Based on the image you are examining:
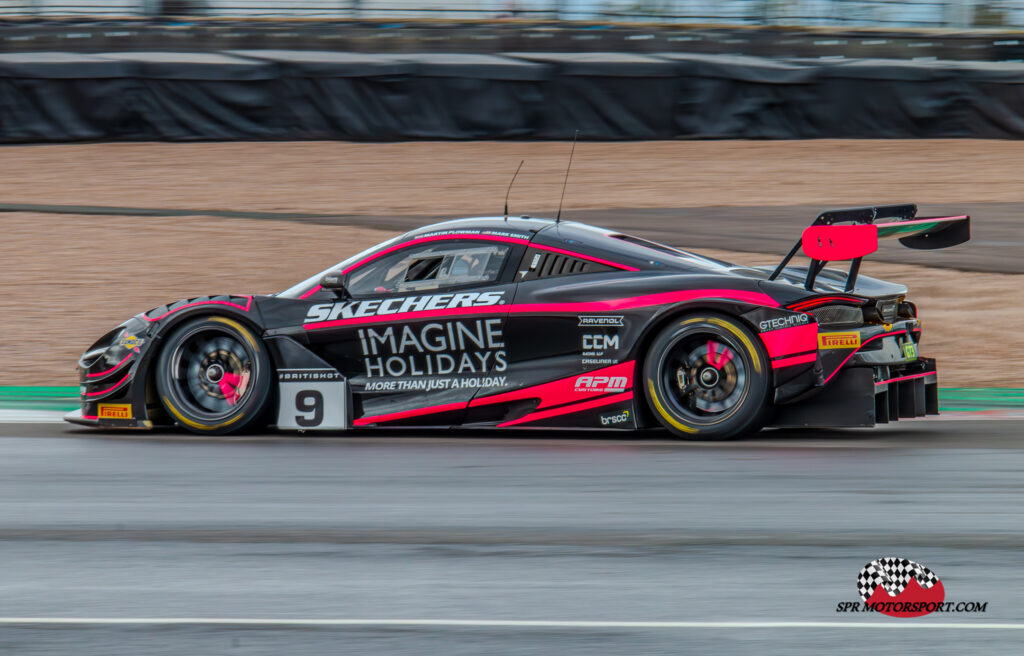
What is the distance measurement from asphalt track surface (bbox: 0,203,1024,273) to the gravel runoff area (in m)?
0.39

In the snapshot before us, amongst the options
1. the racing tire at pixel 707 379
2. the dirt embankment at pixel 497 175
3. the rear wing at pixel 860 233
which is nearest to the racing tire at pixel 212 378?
the racing tire at pixel 707 379

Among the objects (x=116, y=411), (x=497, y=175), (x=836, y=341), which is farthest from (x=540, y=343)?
(x=497, y=175)

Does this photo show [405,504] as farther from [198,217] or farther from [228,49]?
[228,49]

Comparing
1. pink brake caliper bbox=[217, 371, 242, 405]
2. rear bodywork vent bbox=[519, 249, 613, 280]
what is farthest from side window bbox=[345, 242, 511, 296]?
pink brake caliper bbox=[217, 371, 242, 405]

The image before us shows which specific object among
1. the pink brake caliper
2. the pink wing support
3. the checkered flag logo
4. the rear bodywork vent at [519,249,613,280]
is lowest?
the checkered flag logo

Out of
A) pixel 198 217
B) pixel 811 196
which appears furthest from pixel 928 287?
pixel 198 217

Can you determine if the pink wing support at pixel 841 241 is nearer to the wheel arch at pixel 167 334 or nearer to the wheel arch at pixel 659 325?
the wheel arch at pixel 659 325

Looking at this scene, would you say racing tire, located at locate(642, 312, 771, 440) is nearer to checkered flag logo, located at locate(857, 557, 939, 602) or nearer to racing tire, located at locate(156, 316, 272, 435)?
racing tire, located at locate(156, 316, 272, 435)

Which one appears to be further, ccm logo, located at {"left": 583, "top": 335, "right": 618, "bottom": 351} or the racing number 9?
the racing number 9

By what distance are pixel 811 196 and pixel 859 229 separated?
10.7 metres

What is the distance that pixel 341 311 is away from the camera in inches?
317

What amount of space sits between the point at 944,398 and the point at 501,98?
12319 mm

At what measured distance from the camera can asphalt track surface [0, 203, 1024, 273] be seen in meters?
14.2

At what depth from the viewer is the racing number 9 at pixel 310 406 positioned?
8.09 metres
